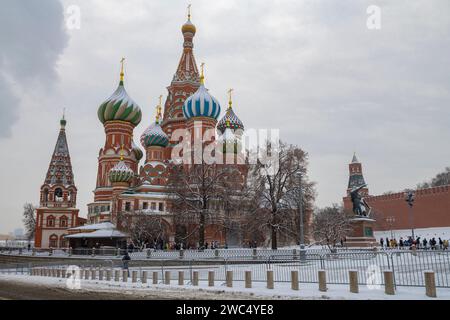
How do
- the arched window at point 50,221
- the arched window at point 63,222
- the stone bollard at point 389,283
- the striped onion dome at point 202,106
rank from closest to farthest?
1. the stone bollard at point 389,283
2. the striped onion dome at point 202,106
3. the arched window at point 50,221
4. the arched window at point 63,222

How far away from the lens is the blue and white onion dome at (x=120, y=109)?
196ft

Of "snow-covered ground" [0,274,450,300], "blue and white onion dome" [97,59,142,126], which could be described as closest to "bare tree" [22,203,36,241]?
"blue and white onion dome" [97,59,142,126]

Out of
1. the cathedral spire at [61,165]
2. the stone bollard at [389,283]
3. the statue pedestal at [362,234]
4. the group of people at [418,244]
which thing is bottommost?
the stone bollard at [389,283]

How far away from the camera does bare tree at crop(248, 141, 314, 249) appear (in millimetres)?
33781

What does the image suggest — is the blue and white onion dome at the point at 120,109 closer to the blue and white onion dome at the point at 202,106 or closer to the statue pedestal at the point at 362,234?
the blue and white onion dome at the point at 202,106

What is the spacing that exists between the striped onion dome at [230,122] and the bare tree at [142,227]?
25996mm

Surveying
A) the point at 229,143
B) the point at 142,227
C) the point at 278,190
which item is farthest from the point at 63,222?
the point at 278,190

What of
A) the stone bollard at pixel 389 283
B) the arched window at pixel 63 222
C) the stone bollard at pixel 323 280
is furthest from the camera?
the arched window at pixel 63 222

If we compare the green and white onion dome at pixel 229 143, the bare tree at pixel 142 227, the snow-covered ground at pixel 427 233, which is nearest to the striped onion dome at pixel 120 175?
the bare tree at pixel 142 227

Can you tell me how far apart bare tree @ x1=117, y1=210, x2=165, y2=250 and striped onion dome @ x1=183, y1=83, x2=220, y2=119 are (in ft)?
62.9

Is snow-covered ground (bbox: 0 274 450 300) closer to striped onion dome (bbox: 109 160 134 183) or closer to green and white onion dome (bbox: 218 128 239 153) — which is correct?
striped onion dome (bbox: 109 160 134 183)

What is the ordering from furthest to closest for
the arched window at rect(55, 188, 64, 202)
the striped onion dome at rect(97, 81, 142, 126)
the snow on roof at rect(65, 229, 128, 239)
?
the arched window at rect(55, 188, 64, 202) < the striped onion dome at rect(97, 81, 142, 126) < the snow on roof at rect(65, 229, 128, 239)

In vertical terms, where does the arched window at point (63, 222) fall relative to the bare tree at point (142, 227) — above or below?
above
